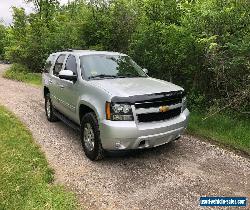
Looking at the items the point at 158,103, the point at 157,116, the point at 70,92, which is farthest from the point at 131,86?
the point at 70,92

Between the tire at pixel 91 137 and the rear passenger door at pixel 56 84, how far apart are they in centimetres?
168

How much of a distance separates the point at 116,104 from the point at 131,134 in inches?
21.7

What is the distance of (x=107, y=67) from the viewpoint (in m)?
6.66

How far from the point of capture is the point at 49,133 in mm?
7785

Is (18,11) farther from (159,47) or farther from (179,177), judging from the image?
(179,177)

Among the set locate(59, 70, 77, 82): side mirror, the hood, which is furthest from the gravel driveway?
locate(59, 70, 77, 82): side mirror

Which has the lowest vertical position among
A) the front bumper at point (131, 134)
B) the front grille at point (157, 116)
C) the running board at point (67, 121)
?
the running board at point (67, 121)

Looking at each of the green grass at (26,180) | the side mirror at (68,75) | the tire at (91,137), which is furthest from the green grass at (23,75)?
the tire at (91,137)

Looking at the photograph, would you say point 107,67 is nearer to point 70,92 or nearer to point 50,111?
point 70,92

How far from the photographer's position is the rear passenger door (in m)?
7.52

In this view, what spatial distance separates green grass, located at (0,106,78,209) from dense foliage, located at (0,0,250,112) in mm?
4440

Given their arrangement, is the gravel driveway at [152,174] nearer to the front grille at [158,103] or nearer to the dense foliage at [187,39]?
the front grille at [158,103]

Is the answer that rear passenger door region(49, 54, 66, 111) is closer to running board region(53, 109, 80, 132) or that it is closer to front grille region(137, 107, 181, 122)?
A: running board region(53, 109, 80, 132)

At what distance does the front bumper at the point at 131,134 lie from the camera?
5180 mm
